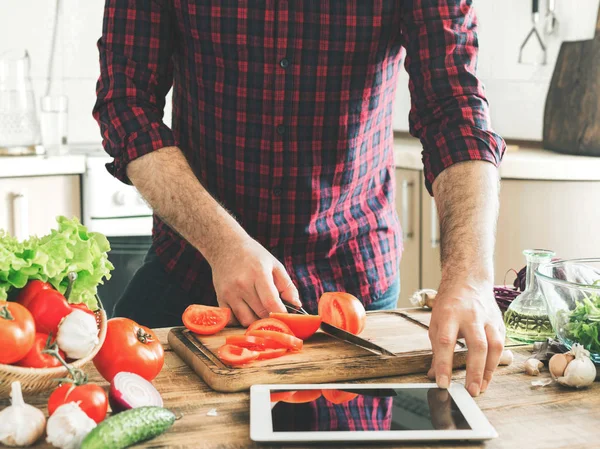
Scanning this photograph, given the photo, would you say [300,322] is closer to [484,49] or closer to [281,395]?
[281,395]

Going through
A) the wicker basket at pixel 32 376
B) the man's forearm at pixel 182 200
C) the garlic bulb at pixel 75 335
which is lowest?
the wicker basket at pixel 32 376

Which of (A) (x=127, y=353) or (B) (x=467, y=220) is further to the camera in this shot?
(B) (x=467, y=220)

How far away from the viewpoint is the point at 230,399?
1095mm

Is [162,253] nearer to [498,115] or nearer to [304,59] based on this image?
[304,59]

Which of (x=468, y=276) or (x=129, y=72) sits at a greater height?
(x=129, y=72)

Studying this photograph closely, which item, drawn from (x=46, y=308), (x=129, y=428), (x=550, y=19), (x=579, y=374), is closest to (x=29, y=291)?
(x=46, y=308)

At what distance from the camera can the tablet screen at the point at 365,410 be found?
943 millimetres

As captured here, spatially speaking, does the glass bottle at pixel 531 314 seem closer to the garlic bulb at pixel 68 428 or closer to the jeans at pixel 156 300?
the jeans at pixel 156 300

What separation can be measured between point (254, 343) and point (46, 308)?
0.32m

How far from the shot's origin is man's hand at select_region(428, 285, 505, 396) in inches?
43.0

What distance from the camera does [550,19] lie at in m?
3.12

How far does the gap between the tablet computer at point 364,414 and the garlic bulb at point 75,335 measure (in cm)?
21

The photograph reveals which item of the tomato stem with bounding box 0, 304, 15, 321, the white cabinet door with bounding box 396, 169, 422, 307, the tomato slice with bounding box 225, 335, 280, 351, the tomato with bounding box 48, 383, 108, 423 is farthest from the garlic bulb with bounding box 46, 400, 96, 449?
the white cabinet door with bounding box 396, 169, 422, 307

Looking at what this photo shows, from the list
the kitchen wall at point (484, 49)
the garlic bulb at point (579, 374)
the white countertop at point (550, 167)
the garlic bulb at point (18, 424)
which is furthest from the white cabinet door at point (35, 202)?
the garlic bulb at point (579, 374)
